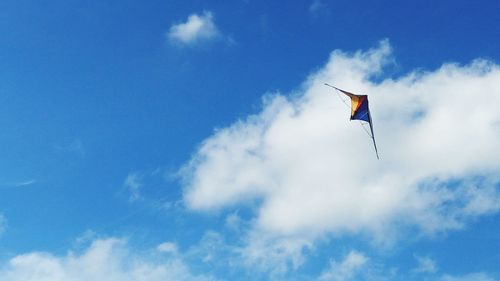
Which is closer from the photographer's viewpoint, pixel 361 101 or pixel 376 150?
pixel 376 150

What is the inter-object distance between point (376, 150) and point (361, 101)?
10870 millimetres

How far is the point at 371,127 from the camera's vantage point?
81.4 m

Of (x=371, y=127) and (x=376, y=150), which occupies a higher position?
(x=371, y=127)

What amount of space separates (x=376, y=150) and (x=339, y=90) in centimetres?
960

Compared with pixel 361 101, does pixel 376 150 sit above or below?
below

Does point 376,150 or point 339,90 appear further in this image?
point 339,90

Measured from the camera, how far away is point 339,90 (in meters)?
78.4

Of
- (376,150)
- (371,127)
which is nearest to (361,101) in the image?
(371,127)

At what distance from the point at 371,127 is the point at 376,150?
922 cm

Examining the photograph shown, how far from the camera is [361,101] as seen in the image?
81812 millimetres

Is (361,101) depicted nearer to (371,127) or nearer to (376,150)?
(371,127)

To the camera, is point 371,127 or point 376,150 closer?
point 376,150

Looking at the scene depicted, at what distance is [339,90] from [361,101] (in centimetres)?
481
